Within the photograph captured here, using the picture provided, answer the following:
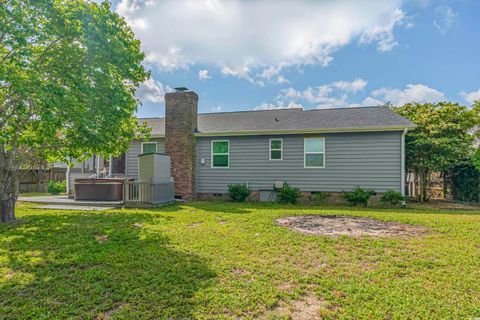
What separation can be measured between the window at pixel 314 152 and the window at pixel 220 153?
3597 mm

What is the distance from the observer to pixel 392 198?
10.3 metres

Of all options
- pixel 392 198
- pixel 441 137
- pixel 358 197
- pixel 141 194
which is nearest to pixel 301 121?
pixel 358 197

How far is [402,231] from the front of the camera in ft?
19.9

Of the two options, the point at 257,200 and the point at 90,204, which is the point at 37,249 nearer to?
the point at 90,204

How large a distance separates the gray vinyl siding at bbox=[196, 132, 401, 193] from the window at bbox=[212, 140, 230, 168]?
197mm

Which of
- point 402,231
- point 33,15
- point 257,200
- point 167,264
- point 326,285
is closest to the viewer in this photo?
point 326,285

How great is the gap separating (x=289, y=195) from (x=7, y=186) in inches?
362

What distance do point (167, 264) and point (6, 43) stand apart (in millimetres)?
5095

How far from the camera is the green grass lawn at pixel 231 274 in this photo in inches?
109

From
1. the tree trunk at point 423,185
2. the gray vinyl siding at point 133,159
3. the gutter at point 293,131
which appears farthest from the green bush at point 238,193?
the tree trunk at point 423,185

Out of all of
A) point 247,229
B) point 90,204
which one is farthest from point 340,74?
point 90,204

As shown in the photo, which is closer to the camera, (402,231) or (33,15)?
(33,15)

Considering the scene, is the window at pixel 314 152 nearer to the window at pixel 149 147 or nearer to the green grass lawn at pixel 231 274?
the green grass lawn at pixel 231 274

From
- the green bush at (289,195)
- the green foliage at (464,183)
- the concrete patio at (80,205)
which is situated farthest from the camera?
the green foliage at (464,183)
